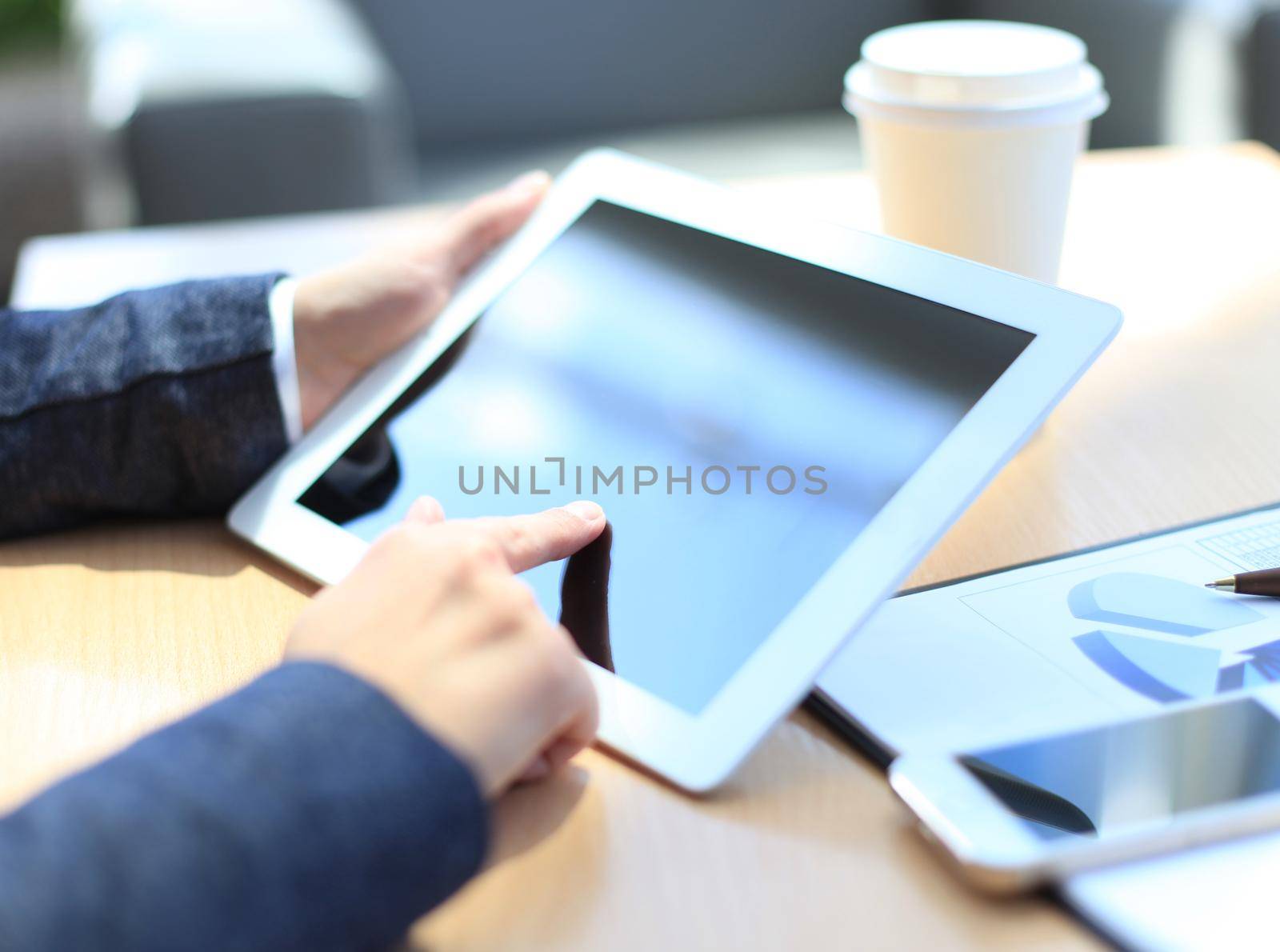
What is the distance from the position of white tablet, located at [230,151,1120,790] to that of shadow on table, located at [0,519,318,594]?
13 millimetres

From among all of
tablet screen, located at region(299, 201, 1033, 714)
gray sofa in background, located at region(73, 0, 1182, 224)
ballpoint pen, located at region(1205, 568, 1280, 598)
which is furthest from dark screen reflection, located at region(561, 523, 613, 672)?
gray sofa in background, located at region(73, 0, 1182, 224)

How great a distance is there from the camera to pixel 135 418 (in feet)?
1.84

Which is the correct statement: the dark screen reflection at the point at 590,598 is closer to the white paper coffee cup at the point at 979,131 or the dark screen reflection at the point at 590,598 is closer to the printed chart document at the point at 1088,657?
the printed chart document at the point at 1088,657

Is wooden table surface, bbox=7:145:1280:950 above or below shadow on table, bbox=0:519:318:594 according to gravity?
above

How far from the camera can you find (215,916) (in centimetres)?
29

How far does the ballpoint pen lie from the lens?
430 mm

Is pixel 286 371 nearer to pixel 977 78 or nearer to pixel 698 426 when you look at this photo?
pixel 698 426

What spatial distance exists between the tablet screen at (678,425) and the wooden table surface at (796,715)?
0.05 metres

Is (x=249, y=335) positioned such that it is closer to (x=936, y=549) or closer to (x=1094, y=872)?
(x=936, y=549)

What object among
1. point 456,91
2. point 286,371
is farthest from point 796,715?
point 456,91

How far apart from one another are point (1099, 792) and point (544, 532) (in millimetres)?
201

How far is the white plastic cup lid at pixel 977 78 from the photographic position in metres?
0.56

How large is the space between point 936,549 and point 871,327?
98mm

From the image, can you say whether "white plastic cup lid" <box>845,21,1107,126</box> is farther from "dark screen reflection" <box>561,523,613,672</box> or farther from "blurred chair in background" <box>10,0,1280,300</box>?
"blurred chair in background" <box>10,0,1280,300</box>
